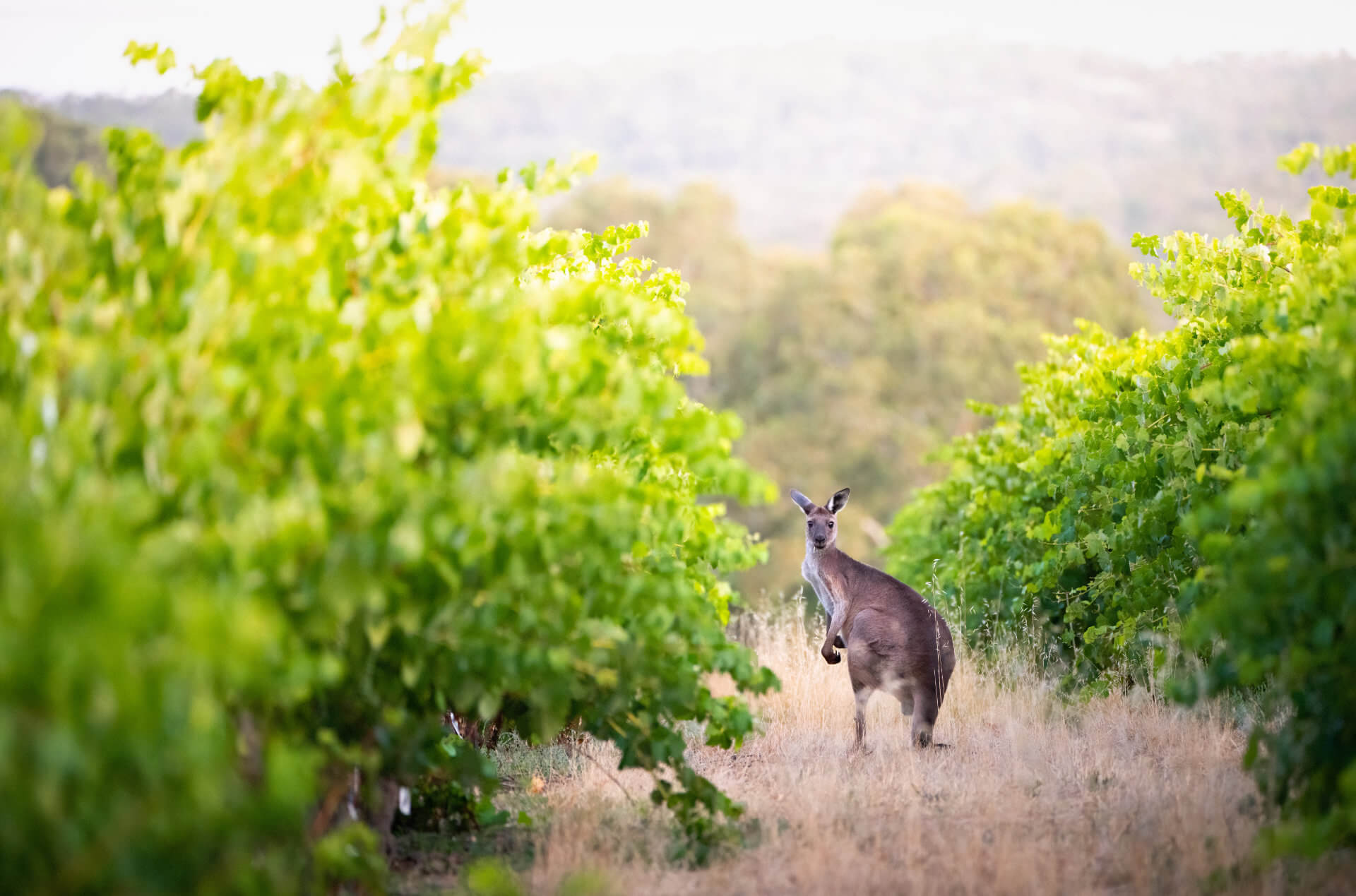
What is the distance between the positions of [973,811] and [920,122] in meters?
144

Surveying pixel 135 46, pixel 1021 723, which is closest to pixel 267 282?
pixel 135 46

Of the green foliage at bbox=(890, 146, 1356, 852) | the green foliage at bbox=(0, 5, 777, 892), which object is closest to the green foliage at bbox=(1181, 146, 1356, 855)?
the green foliage at bbox=(890, 146, 1356, 852)

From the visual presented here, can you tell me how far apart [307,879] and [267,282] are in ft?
7.40

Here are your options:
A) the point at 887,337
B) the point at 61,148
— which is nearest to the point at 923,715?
the point at 61,148

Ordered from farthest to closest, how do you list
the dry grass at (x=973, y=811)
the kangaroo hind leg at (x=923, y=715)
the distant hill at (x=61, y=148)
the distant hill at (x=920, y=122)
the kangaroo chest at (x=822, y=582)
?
the distant hill at (x=920, y=122)
the distant hill at (x=61, y=148)
the kangaroo chest at (x=822, y=582)
the kangaroo hind leg at (x=923, y=715)
the dry grass at (x=973, y=811)

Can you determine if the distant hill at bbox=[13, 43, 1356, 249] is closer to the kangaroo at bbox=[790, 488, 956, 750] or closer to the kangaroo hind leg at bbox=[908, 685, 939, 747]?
the kangaroo at bbox=[790, 488, 956, 750]

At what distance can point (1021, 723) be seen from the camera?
8.67 meters

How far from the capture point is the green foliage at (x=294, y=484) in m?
2.79

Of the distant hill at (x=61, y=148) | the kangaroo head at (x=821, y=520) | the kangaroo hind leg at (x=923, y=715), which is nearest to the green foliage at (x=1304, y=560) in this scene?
the kangaroo hind leg at (x=923, y=715)

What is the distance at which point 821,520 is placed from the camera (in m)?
9.68

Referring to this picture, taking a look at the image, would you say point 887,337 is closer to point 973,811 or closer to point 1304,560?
A: point 973,811

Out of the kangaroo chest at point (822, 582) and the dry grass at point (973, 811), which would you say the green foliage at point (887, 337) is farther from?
the dry grass at point (973, 811)

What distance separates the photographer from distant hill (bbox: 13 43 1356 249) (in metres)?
91.9

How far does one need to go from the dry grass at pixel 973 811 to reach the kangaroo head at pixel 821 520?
1.41m
